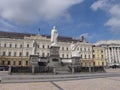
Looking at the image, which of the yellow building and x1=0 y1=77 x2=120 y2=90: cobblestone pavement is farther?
the yellow building

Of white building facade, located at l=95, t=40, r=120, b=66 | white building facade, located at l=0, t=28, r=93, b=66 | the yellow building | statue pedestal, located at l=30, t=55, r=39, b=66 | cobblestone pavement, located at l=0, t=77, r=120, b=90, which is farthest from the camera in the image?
white building facade, located at l=95, t=40, r=120, b=66

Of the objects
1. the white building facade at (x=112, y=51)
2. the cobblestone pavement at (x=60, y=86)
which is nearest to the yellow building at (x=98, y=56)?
the white building facade at (x=112, y=51)

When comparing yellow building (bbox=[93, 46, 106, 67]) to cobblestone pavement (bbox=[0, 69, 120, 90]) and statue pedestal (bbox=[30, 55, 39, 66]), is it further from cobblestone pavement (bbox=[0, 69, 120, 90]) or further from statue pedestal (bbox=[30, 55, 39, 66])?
cobblestone pavement (bbox=[0, 69, 120, 90])

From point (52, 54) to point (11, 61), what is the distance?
128ft

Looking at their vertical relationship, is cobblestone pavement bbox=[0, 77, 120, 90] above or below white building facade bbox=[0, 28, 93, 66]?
below

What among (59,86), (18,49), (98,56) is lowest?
(59,86)

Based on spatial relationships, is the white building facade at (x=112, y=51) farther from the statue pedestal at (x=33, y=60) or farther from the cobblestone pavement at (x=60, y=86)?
the cobblestone pavement at (x=60, y=86)

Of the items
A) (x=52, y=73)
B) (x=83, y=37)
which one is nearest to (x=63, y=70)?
(x=52, y=73)

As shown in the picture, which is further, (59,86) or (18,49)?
(18,49)

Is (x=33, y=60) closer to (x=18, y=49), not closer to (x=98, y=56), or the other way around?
(x=18, y=49)

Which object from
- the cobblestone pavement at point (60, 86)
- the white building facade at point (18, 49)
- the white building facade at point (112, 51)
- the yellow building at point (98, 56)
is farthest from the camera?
the white building facade at point (112, 51)

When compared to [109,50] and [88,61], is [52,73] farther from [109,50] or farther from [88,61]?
[109,50]

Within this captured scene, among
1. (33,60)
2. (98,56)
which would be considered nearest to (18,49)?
(98,56)

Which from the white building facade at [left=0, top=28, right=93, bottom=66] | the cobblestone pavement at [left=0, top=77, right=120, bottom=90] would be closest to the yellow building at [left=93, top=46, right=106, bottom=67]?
the white building facade at [left=0, top=28, right=93, bottom=66]
